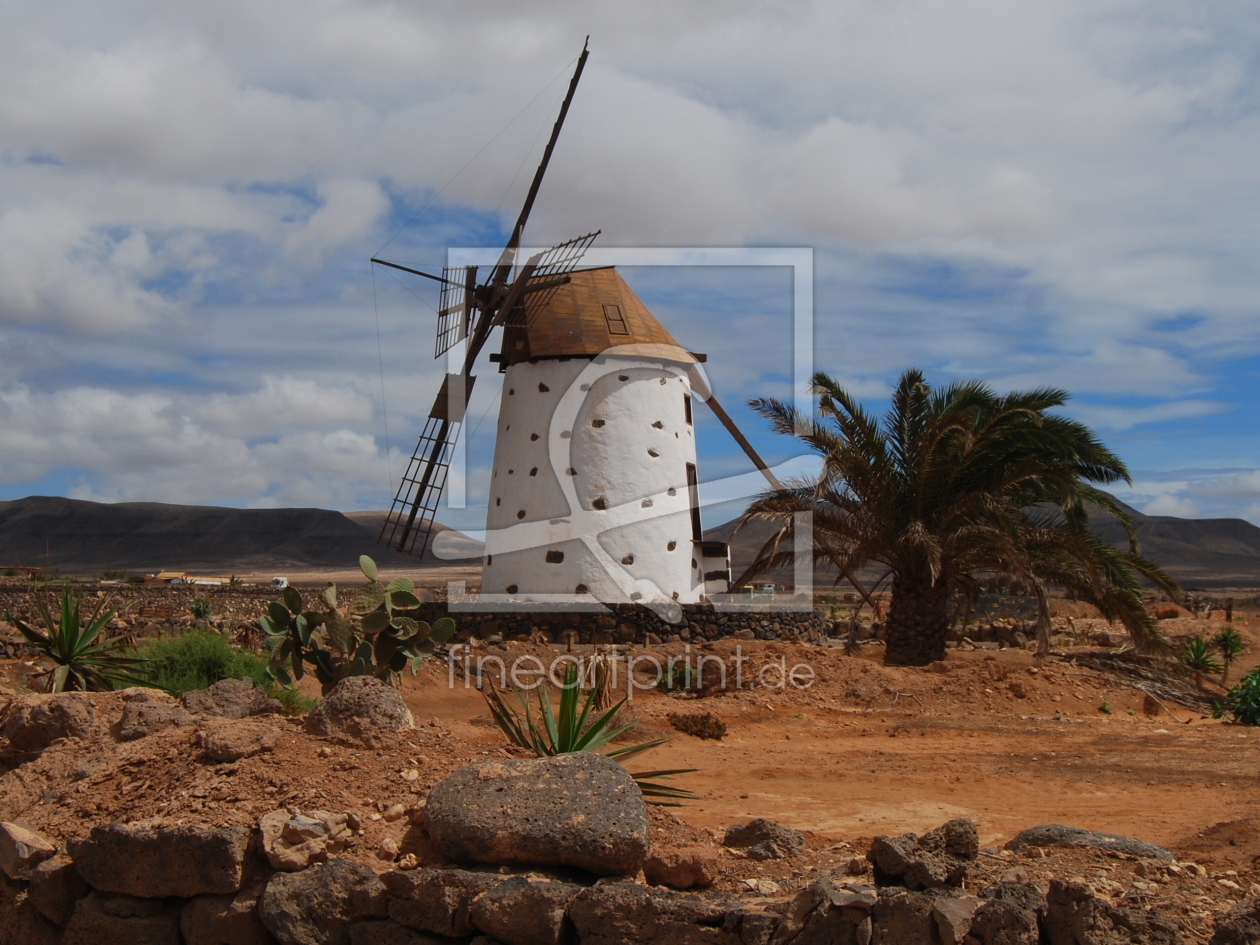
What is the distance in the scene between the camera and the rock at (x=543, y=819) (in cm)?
523

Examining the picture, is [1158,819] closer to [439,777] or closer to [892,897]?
[892,897]

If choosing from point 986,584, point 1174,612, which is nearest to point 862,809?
point 986,584

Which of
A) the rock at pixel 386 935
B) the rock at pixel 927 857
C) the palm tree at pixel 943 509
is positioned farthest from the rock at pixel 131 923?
the palm tree at pixel 943 509

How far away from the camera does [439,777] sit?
248 inches

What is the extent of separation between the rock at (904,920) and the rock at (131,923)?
3669 millimetres

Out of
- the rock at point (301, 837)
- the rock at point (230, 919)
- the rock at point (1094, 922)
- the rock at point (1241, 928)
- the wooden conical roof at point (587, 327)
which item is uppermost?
the wooden conical roof at point (587, 327)

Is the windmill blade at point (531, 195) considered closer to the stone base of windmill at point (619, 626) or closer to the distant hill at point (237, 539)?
the stone base of windmill at point (619, 626)

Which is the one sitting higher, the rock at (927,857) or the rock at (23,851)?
the rock at (927,857)

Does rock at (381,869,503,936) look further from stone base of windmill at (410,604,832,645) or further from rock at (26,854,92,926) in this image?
stone base of windmill at (410,604,832,645)

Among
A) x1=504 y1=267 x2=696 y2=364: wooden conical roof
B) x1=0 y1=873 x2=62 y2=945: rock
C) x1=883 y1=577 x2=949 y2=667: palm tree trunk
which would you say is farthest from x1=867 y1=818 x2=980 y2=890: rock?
x1=504 y1=267 x2=696 y2=364: wooden conical roof

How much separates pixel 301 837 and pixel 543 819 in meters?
1.31

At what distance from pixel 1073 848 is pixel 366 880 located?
3.33 meters

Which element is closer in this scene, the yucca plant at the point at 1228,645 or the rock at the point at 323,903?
the rock at the point at 323,903
